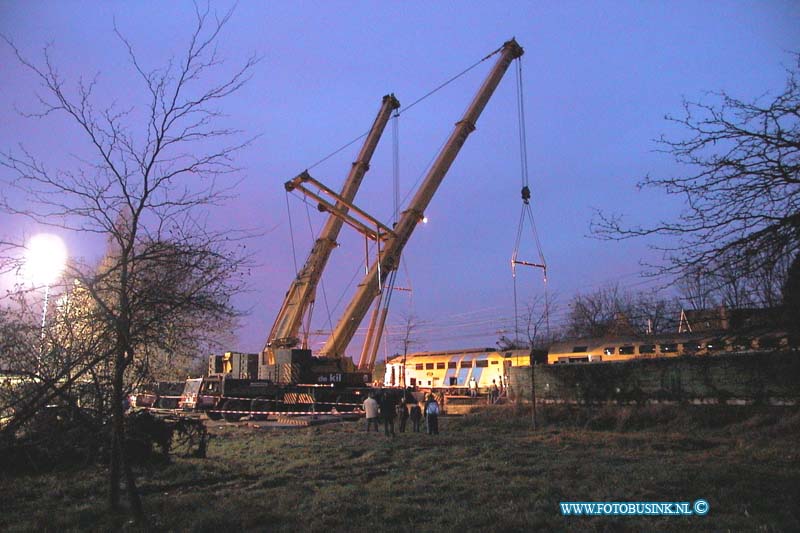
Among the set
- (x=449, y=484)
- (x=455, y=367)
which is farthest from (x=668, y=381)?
(x=455, y=367)

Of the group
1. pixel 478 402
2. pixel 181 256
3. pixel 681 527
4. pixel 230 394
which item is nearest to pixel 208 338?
pixel 181 256

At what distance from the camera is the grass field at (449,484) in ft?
23.5

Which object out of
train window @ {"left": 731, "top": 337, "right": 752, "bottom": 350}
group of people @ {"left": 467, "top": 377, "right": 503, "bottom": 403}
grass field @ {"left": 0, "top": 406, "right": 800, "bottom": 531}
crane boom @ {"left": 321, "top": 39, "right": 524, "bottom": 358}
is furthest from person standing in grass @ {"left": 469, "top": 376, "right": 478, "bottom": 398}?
train window @ {"left": 731, "top": 337, "right": 752, "bottom": 350}

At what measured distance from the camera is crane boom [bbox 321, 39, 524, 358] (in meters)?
28.1

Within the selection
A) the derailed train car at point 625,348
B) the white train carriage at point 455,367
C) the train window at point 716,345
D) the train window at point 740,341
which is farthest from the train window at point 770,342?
the white train carriage at point 455,367

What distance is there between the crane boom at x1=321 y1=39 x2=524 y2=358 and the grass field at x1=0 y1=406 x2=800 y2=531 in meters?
11.3

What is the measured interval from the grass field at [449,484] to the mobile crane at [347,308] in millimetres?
9814

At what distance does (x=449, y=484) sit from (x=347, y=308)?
63.1ft

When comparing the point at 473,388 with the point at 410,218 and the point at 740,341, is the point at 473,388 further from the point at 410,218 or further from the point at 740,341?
the point at 740,341

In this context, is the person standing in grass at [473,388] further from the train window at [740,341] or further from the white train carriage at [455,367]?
the train window at [740,341]

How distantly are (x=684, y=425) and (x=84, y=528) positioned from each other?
54.7 feet

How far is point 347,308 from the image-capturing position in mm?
28359

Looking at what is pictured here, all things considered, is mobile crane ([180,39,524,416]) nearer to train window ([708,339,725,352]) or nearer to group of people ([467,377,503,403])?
group of people ([467,377,503,403])

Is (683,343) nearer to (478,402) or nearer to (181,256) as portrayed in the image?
(478,402)
